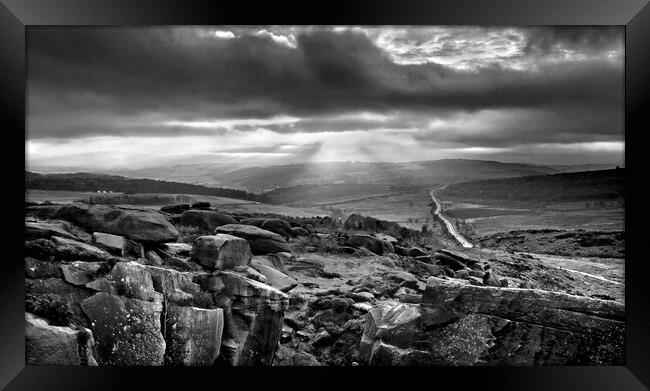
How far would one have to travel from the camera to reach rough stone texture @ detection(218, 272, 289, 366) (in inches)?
265

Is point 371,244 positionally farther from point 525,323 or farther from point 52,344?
point 52,344

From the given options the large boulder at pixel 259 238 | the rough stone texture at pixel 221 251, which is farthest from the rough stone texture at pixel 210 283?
the large boulder at pixel 259 238

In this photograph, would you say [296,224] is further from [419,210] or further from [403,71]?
[403,71]

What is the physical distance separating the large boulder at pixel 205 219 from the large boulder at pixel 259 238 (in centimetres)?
10

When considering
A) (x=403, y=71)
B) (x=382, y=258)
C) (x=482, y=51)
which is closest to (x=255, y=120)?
(x=403, y=71)

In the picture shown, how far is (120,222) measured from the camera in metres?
6.84

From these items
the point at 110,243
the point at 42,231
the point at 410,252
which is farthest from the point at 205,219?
the point at 410,252

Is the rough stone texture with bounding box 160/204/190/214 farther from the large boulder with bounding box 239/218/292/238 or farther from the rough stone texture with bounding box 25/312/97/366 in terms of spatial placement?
the rough stone texture with bounding box 25/312/97/366

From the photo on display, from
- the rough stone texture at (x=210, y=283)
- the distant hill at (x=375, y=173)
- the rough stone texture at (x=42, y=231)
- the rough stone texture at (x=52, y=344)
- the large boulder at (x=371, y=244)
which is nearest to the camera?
the rough stone texture at (x=52, y=344)

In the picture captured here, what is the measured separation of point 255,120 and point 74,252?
297 centimetres

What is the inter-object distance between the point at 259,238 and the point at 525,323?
12.3ft

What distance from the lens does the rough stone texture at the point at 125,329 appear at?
646 centimetres

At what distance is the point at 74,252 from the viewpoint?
6.56 metres

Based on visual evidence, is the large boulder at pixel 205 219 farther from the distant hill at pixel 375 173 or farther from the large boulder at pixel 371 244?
the large boulder at pixel 371 244
